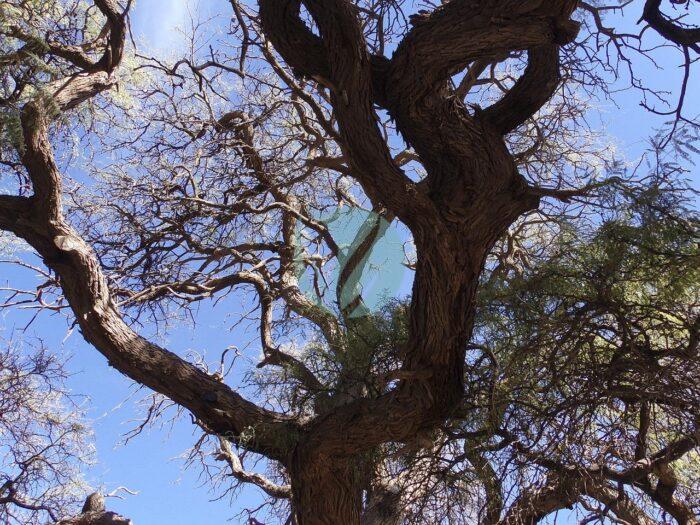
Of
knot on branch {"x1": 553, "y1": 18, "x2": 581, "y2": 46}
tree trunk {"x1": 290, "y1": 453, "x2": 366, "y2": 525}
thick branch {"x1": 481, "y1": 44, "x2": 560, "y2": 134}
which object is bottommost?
tree trunk {"x1": 290, "y1": 453, "x2": 366, "y2": 525}

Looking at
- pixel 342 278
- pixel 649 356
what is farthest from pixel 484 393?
pixel 342 278

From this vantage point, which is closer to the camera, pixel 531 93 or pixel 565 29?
pixel 565 29

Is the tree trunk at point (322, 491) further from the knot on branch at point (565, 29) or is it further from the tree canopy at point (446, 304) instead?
the knot on branch at point (565, 29)

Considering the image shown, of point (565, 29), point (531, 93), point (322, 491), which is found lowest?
point (322, 491)

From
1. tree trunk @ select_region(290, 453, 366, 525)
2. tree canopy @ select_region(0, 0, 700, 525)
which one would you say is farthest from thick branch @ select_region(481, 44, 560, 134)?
tree trunk @ select_region(290, 453, 366, 525)

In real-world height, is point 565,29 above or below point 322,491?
above

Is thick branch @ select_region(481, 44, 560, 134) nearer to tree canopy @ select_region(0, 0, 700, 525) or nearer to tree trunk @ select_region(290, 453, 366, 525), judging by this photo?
tree canopy @ select_region(0, 0, 700, 525)

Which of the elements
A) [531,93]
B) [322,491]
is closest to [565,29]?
[531,93]

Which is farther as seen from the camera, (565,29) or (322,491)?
(322,491)

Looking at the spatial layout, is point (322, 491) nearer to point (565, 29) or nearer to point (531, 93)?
point (531, 93)

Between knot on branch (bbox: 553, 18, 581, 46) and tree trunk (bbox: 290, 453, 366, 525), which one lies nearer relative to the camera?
knot on branch (bbox: 553, 18, 581, 46)

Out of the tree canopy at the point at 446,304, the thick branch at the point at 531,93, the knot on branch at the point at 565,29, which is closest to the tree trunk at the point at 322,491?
the tree canopy at the point at 446,304

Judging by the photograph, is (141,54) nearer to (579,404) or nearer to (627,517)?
(579,404)

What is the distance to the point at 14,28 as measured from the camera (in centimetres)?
406
